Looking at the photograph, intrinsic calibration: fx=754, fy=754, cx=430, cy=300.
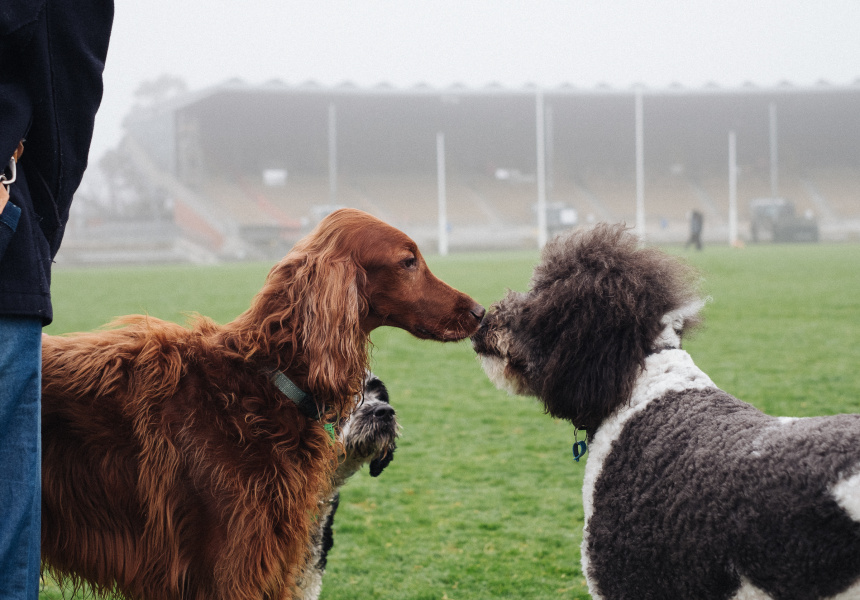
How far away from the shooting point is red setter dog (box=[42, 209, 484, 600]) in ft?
7.23

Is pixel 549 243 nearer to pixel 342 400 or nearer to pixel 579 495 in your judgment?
pixel 342 400

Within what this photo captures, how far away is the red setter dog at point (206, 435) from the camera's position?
221 cm

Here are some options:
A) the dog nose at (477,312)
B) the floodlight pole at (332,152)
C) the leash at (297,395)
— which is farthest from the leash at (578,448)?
the floodlight pole at (332,152)

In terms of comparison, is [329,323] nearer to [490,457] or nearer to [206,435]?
[206,435]

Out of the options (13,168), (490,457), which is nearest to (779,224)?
(490,457)

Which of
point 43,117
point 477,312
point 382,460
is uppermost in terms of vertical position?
point 43,117

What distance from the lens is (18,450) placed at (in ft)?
5.37

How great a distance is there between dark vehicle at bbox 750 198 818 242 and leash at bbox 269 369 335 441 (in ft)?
152

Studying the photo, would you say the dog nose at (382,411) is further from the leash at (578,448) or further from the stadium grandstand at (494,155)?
the stadium grandstand at (494,155)

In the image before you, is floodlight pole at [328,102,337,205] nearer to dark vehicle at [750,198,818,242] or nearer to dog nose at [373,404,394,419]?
dark vehicle at [750,198,818,242]

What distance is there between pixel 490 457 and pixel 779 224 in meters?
43.2

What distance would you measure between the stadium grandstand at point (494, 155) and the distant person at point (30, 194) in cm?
4488

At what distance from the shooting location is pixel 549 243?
2850 mm

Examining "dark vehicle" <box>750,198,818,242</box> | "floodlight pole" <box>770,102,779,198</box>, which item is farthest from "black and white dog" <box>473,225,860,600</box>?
"floodlight pole" <box>770,102,779,198</box>
